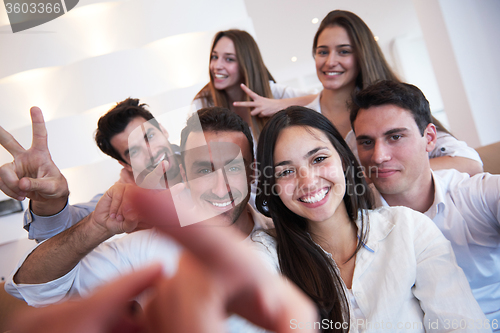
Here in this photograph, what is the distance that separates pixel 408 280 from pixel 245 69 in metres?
0.81

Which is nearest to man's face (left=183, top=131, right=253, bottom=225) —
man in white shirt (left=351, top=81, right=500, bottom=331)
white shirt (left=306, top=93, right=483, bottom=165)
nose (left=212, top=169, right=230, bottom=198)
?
nose (left=212, top=169, right=230, bottom=198)

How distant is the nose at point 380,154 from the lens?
69 centimetres

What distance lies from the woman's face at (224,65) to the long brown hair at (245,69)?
0.01 metres

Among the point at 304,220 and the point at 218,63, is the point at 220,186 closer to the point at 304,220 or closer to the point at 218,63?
the point at 304,220

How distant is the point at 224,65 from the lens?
1.08m

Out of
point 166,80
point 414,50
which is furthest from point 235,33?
point 414,50

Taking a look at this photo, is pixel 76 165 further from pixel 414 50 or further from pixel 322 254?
pixel 414 50

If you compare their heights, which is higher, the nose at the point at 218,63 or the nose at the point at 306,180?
the nose at the point at 218,63

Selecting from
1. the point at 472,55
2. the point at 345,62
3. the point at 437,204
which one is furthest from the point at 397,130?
the point at 472,55

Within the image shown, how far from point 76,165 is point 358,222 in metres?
0.54

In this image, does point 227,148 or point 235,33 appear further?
point 235,33

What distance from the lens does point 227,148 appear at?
0.60 m

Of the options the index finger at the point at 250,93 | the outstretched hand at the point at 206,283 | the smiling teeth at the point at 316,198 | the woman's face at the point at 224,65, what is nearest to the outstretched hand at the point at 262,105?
the index finger at the point at 250,93

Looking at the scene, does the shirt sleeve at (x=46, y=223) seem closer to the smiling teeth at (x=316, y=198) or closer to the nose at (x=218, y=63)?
the smiling teeth at (x=316, y=198)
